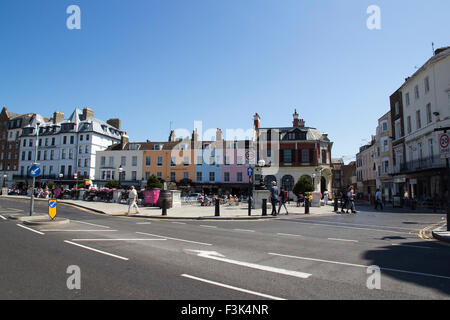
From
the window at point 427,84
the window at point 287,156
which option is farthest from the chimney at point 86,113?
the window at point 427,84

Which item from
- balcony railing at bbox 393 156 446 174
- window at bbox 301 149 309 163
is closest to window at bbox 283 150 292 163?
window at bbox 301 149 309 163

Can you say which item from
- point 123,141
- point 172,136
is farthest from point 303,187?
point 123,141

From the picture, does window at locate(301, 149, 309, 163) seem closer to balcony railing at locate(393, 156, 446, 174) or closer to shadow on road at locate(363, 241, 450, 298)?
Result: balcony railing at locate(393, 156, 446, 174)

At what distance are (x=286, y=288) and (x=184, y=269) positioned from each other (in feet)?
6.77

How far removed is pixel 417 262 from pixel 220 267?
14.4ft

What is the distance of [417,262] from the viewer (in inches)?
232

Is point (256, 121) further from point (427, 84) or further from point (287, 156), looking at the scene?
point (427, 84)

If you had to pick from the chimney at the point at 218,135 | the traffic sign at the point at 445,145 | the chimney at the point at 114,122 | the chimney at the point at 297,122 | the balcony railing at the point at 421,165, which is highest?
the chimney at the point at 114,122

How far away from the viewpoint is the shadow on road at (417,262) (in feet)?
15.3

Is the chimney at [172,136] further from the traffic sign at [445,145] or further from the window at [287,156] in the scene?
the traffic sign at [445,145]

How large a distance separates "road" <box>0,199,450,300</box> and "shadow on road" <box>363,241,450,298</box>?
2cm

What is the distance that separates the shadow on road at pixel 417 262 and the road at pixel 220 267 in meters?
0.02
